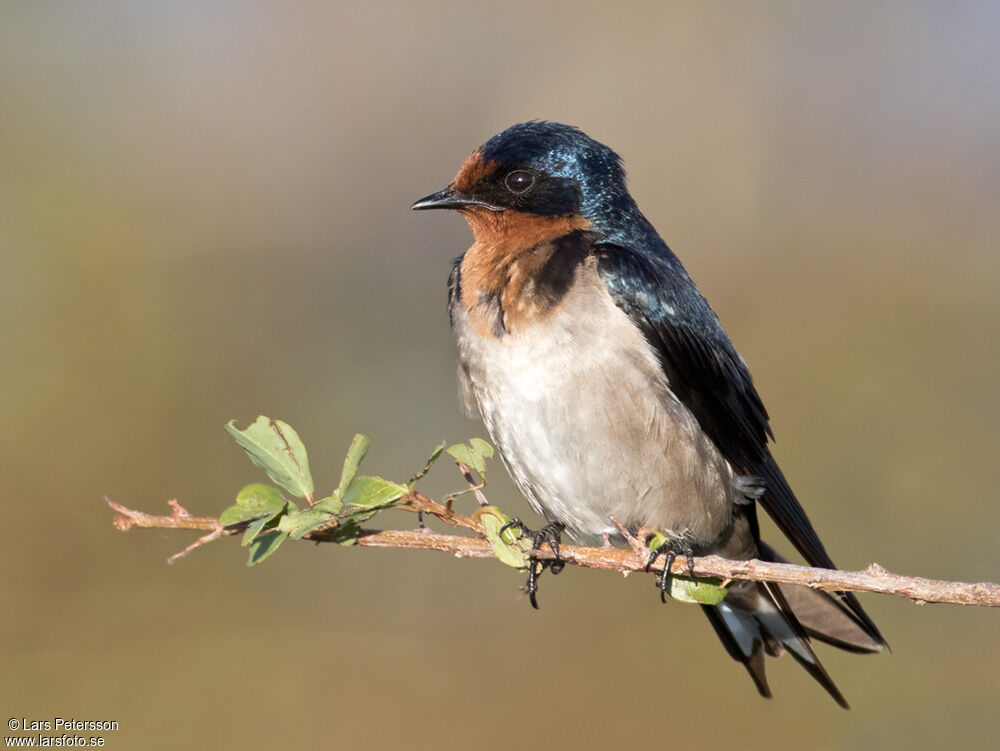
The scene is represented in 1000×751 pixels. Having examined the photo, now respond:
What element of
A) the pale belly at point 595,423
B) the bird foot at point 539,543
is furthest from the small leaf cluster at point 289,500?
the pale belly at point 595,423

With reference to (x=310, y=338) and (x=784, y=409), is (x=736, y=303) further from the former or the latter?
(x=310, y=338)

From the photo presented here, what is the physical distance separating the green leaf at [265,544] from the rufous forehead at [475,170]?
57.1 inches

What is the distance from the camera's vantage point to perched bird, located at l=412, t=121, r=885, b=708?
2.91 m

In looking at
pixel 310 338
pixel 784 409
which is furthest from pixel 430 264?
pixel 784 409

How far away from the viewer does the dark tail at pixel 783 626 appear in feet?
9.82

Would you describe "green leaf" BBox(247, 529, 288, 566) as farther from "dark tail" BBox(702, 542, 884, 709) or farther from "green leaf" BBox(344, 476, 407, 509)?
"dark tail" BBox(702, 542, 884, 709)

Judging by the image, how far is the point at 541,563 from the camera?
282 cm

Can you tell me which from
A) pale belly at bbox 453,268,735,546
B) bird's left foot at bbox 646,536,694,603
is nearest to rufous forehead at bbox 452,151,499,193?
pale belly at bbox 453,268,735,546

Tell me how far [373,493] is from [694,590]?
716mm

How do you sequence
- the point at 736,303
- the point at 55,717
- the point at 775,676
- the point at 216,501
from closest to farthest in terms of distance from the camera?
1. the point at 55,717
2. the point at 775,676
3. the point at 216,501
4. the point at 736,303

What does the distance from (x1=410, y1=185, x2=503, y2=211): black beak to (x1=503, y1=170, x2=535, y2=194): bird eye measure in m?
0.07

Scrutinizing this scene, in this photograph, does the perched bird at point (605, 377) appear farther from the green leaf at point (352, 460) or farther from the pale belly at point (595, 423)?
the green leaf at point (352, 460)

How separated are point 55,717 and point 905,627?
2.82 meters

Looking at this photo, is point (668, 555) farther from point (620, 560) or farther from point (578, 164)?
point (578, 164)
